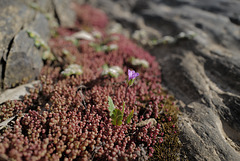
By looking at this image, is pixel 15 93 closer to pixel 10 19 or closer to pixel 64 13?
pixel 10 19

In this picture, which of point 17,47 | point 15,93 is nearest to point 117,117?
point 15,93

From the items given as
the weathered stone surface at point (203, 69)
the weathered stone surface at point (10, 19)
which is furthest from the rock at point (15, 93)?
the weathered stone surface at point (203, 69)

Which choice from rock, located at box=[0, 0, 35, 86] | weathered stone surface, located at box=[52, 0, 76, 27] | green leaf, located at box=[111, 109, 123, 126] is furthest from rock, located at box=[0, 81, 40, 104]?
weathered stone surface, located at box=[52, 0, 76, 27]

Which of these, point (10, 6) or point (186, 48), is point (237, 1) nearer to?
point (186, 48)

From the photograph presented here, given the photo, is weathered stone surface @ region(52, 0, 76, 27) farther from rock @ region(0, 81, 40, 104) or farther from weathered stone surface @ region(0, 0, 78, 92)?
rock @ region(0, 81, 40, 104)

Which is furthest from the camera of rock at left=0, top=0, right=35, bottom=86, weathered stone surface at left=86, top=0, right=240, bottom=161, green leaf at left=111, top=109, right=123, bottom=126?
rock at left=0, top=0, right=35, bottom=86

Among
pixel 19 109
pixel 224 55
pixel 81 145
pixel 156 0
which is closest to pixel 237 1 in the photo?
pixel 156 0
